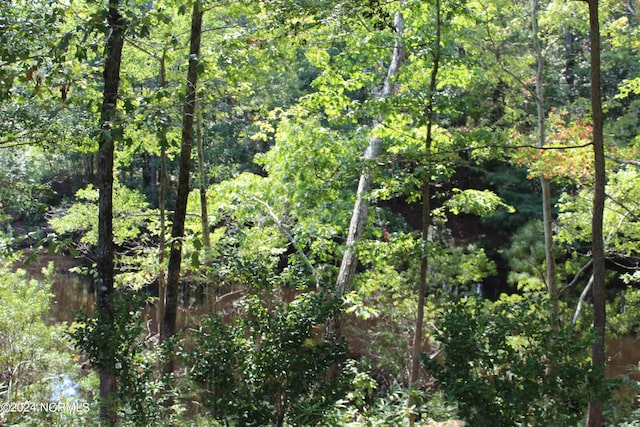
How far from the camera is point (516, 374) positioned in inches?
127

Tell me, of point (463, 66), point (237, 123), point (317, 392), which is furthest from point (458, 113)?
point (237, 123)

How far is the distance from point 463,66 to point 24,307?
22.2 feet

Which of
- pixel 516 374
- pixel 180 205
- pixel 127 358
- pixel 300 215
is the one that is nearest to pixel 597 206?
pixel 516 374

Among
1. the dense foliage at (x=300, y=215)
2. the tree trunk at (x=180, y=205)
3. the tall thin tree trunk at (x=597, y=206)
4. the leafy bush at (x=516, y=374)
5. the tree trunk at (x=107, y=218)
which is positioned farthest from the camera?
the tree trunk at (x=180, y=205)

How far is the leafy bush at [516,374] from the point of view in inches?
123

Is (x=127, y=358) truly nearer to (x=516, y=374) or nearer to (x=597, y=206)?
(x=516, y=374)

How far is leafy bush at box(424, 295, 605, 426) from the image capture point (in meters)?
3.13

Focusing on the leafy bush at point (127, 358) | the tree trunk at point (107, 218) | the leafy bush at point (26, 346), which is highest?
the tree trunk at point (107, 218)

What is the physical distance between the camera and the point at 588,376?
3.12m

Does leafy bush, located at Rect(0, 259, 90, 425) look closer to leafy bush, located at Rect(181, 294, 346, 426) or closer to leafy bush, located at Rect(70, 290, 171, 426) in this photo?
leafy bush, located at Rect(70, 290, 171, 426)

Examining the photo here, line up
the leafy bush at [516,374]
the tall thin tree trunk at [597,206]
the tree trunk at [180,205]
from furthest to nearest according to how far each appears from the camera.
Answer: the tree trunk at [180,205]
the tall thin tree trunk at [597,206]
the leafy bush at [516,374]

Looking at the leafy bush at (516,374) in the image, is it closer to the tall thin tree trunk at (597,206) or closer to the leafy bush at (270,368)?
the tall thin tree trunk at (597,206)

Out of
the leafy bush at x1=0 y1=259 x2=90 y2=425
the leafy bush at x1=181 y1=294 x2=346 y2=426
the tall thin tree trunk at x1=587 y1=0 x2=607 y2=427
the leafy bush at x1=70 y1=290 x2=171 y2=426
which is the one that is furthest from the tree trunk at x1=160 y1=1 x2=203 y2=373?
the tall thin tree trunk at x1=587 y1=0 x2=607 y2=427

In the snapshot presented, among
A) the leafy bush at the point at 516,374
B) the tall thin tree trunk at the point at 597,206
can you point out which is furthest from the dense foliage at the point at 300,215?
the tall thin tree trunk at the point at 597,206
